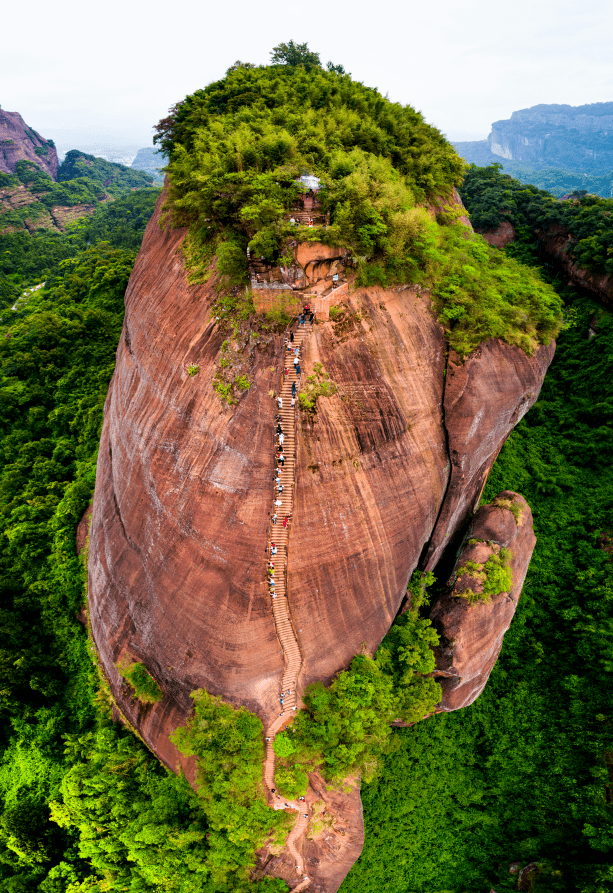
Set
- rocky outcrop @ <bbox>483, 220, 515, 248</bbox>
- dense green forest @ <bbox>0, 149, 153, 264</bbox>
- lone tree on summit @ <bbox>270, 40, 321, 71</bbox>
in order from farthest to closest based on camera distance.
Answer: dense green forest @ <bbox>0, 149, 153, 264</bbox>
rocky outcrop @ <bbox>483, 220, 515, 248</bbox>
lone tree on summit @ <bbox>270, 40, 321, 71</bbox>

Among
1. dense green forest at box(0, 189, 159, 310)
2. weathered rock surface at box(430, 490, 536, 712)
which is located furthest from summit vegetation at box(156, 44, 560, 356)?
dense green forest at box(0, 189, 159, 310)

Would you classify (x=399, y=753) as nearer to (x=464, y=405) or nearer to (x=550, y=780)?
(x=550, y=780)

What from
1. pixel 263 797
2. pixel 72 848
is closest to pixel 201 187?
pixel 263 797

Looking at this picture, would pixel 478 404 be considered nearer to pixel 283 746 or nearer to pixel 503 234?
pixel 283 746

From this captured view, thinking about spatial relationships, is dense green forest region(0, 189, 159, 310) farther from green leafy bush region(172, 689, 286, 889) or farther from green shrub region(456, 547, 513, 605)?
green shrub region(456, 547, 513, 605)

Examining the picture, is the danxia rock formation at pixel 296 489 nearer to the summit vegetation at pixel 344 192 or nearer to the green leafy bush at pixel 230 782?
the green leafy bush at pixel 230 782

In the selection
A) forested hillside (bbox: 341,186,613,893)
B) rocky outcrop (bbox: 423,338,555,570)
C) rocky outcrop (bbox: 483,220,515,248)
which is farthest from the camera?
rocky outcrop (bbox: 483,220,515,248)

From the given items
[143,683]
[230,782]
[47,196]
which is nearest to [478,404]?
[230,782]
